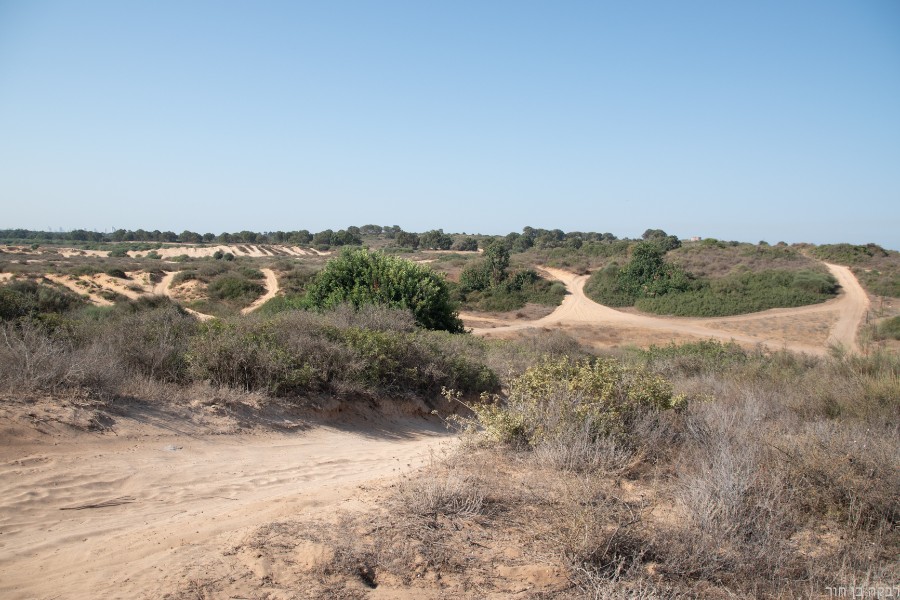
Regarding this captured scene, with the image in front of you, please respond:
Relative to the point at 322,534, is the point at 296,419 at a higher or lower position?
lower

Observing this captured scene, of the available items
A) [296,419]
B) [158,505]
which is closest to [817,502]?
[158,505]

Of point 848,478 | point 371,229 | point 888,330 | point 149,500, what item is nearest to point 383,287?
→ point 149,500

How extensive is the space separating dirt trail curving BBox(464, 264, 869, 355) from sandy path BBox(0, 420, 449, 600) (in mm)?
26204

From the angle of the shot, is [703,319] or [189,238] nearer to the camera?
[703,319]

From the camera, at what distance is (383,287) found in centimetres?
1906

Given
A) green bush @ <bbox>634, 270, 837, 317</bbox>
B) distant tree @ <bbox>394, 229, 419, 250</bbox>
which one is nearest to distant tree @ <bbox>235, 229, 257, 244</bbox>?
distant tree @ <bbox>394, 229, 419, 250</bbox>

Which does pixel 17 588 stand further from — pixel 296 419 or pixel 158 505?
pixel 296 419

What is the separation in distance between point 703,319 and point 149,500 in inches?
1670

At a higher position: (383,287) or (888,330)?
(383,287)

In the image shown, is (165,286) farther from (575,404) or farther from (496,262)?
(575,404)

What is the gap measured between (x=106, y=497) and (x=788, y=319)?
42.4m

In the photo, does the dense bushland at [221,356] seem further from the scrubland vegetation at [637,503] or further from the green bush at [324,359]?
the scrubland vegetation at [637,503]

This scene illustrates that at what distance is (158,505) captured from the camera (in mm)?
5555

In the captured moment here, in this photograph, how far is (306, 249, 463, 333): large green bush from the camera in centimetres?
1886
